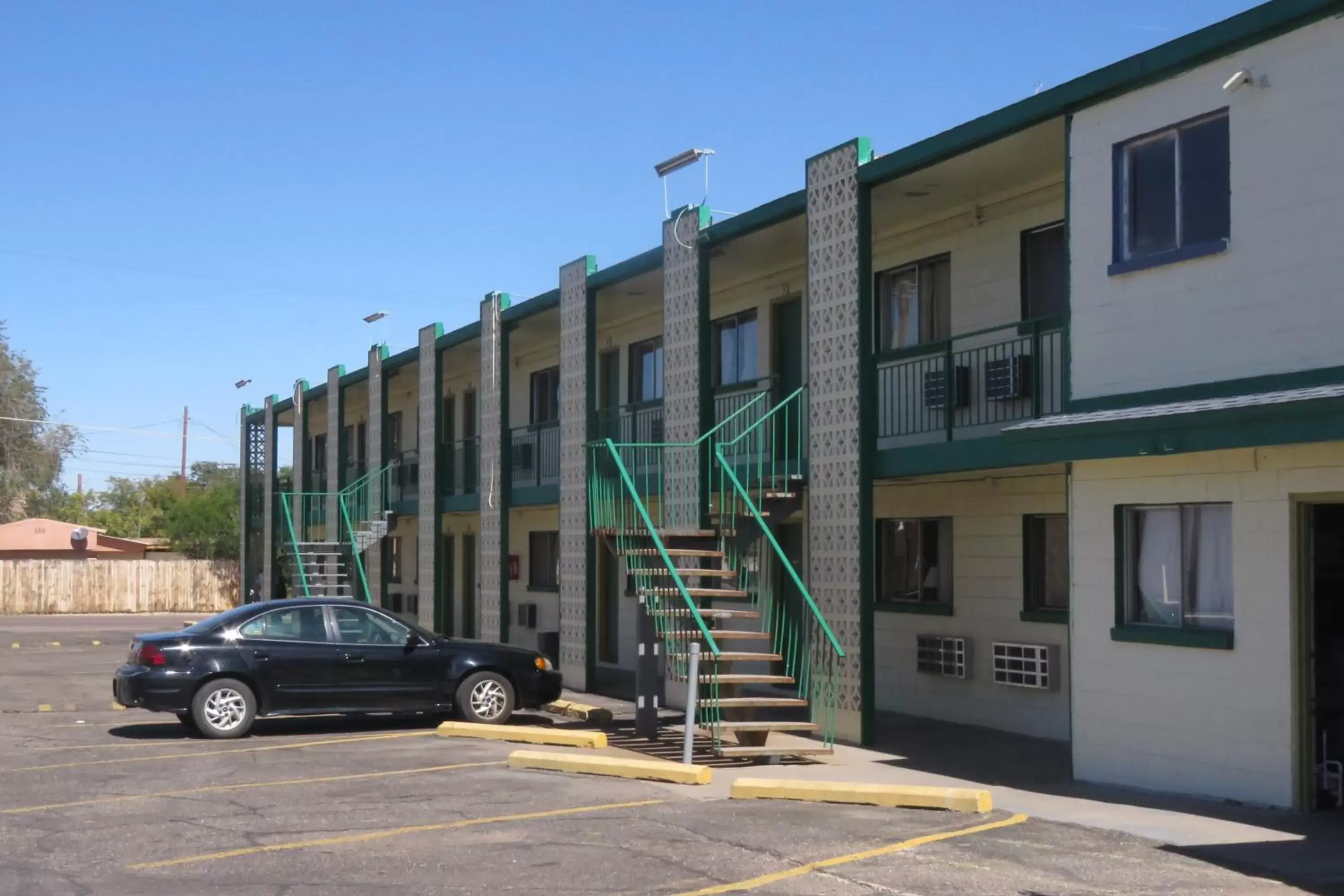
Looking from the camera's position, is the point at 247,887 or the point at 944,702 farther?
the point at 944,702

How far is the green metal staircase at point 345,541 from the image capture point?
27094 mm

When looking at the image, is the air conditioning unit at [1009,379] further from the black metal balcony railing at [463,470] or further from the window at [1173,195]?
the black metal balcony railing at [463,470]

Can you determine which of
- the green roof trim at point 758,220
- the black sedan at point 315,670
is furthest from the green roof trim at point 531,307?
the black sedan at point 315,670

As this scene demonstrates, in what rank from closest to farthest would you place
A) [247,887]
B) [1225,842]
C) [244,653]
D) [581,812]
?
1. [247,887]
2. [1225,842]
3. [581,812]
4. [244,653]

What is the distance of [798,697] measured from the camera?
54.8ft

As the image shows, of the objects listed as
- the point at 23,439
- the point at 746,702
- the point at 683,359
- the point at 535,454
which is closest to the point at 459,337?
the point at 535,454

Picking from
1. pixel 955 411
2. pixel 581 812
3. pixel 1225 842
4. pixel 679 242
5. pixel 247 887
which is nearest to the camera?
pixel 247 887

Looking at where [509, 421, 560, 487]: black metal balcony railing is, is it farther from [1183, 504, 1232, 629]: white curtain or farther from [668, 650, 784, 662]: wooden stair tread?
[1183, 504, 1232, 629]: white curtain

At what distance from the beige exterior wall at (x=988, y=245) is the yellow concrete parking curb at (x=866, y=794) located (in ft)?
20.2

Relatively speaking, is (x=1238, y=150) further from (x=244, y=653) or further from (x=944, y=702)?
(x=244, y=653)

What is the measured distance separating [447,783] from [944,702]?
7.01 m

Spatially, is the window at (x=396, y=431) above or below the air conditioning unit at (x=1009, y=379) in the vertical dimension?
above

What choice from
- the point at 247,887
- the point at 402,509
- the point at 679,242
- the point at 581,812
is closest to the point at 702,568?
the point at 679,242

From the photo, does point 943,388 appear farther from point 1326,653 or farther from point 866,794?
point 866,794
